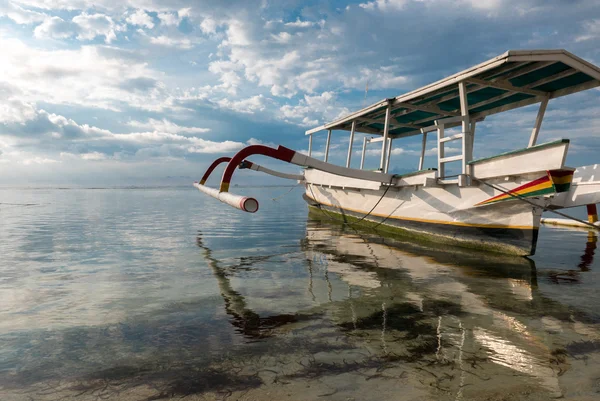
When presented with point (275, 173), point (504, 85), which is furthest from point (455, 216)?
point (275, 173)

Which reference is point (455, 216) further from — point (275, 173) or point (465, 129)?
point (275, 173)

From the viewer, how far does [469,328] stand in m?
4.63

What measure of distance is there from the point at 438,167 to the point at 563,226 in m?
10.7

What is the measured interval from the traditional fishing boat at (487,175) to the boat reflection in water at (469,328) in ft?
6.36

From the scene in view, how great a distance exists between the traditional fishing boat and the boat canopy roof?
0.09 feet

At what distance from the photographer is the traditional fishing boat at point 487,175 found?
9312 mm

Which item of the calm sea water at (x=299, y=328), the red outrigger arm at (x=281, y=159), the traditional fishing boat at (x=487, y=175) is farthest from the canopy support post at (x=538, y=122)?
the red outrigger arm at (x=281, y=159)

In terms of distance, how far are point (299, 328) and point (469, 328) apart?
2314 mm

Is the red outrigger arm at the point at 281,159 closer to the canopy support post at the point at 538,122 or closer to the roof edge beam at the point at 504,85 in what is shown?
the roof edge beam at the point at 504,85

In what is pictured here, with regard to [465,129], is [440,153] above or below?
below

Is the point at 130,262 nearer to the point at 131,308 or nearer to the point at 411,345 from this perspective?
the point at 131,308

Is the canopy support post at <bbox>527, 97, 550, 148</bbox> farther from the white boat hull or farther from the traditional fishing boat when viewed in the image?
the white boat hull

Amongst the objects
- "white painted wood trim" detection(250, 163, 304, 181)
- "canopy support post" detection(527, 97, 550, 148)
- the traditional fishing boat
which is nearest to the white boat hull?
the traditional fishing boat

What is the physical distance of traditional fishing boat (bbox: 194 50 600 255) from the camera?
9.31m
